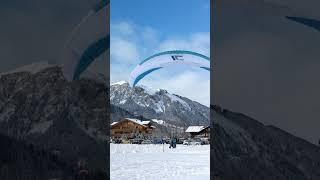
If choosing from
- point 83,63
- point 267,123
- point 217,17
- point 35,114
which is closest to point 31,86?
point 35,114

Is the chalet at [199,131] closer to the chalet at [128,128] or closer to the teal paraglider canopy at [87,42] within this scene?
the chalet at [128,128]

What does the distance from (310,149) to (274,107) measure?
79 cm

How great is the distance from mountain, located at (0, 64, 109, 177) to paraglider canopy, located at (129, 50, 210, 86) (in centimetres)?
269

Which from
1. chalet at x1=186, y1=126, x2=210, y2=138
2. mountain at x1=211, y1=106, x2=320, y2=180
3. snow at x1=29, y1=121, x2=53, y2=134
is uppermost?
snow at x1=29, y1=121, x2=53, y2=134

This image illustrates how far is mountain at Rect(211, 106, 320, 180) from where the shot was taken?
5.39 m

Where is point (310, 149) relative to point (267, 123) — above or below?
below

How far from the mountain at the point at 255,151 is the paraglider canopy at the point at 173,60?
252cm

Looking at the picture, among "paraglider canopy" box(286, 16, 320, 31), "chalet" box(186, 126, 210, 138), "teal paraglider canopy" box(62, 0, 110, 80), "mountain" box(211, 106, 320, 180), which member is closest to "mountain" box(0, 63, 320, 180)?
"mountain" box(211, 106, 320, 180)

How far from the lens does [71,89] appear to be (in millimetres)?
5496

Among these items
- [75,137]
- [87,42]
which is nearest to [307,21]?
[87,42]

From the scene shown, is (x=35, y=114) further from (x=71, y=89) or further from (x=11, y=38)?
(x=11, y=38)

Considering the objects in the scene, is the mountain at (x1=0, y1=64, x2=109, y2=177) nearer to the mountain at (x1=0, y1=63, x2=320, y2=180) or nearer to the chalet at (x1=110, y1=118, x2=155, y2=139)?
the mountain at (x1=0, y1=63, x2=320, y2=180)

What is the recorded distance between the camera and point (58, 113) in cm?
552

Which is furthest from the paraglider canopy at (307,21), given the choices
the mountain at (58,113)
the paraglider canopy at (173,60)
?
the mountain at (58,113)
